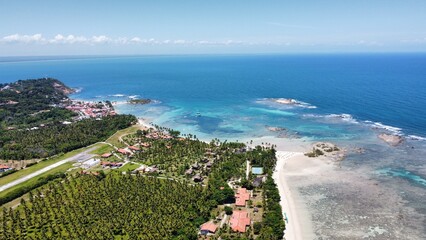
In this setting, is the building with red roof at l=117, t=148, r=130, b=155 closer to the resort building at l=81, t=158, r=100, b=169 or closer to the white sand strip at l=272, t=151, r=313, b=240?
the resort building at l=81, t=158, r=100, b=169

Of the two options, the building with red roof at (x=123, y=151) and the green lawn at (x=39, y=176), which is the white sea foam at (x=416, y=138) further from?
the green lawn at (x=39, y=176)

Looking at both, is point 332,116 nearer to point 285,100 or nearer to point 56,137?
point 285,100

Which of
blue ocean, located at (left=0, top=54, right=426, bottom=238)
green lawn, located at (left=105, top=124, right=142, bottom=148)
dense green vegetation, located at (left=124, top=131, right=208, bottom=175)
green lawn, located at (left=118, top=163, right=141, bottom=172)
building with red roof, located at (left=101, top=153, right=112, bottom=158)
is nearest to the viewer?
green lawn, located at (left=118, top=163, right=141, bottom=172)

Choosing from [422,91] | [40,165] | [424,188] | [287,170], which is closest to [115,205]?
[40,165]

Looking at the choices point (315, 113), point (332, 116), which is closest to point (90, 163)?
point (315, 113)

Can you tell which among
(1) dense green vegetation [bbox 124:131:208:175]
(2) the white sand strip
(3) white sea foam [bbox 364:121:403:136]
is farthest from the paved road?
(3) white sea foam [bbox 364:121:403:136]

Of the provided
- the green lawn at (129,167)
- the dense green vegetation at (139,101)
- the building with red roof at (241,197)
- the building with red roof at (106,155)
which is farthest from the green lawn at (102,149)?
the dense green vegetation at (139,101)
